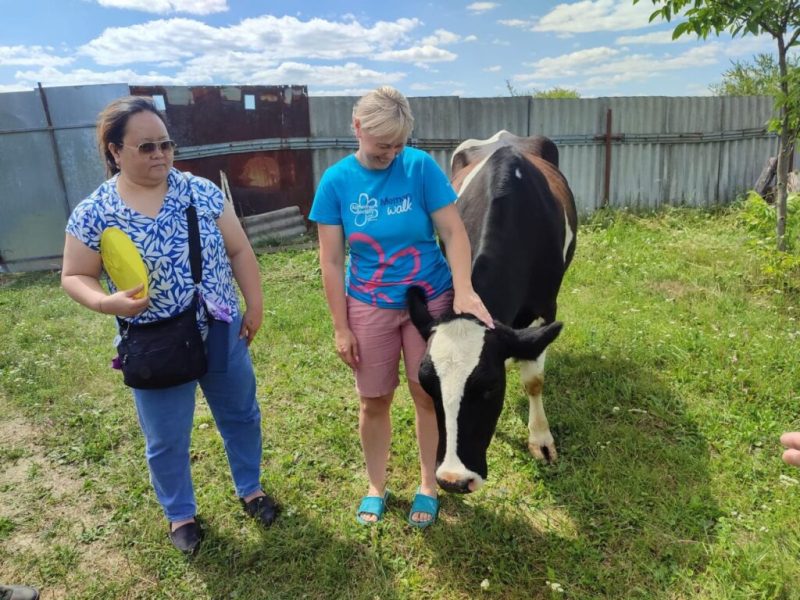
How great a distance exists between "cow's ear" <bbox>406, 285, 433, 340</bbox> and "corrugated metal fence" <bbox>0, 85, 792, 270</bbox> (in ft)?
24.5

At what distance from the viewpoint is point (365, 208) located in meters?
2.47

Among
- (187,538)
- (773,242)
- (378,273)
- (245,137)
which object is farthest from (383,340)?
(245,137)

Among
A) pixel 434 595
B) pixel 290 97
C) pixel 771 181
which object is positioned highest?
pixel 290 97

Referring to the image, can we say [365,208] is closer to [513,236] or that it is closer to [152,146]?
[152,146]

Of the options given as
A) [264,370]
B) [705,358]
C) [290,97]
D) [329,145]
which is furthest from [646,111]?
[264,370]

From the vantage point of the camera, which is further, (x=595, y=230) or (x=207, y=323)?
(x=595, y=230)

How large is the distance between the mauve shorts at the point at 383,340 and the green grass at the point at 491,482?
0.80 m

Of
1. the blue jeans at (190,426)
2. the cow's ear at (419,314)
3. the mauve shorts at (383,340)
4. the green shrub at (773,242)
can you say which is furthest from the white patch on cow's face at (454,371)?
the green shrub at (773,242)

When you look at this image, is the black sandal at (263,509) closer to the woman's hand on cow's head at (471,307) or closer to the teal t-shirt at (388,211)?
the teal t-shirt at (388,211)

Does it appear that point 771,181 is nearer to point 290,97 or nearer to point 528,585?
point 290,97

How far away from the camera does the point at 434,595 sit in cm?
252

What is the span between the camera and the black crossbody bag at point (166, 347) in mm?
2393

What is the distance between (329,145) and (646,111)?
17.8 ft

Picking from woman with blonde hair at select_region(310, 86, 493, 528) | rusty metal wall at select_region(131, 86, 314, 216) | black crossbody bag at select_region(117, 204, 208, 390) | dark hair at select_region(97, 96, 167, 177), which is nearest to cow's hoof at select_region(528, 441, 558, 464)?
woman with blonde hair at select_region(310, 86, 493, 528)
